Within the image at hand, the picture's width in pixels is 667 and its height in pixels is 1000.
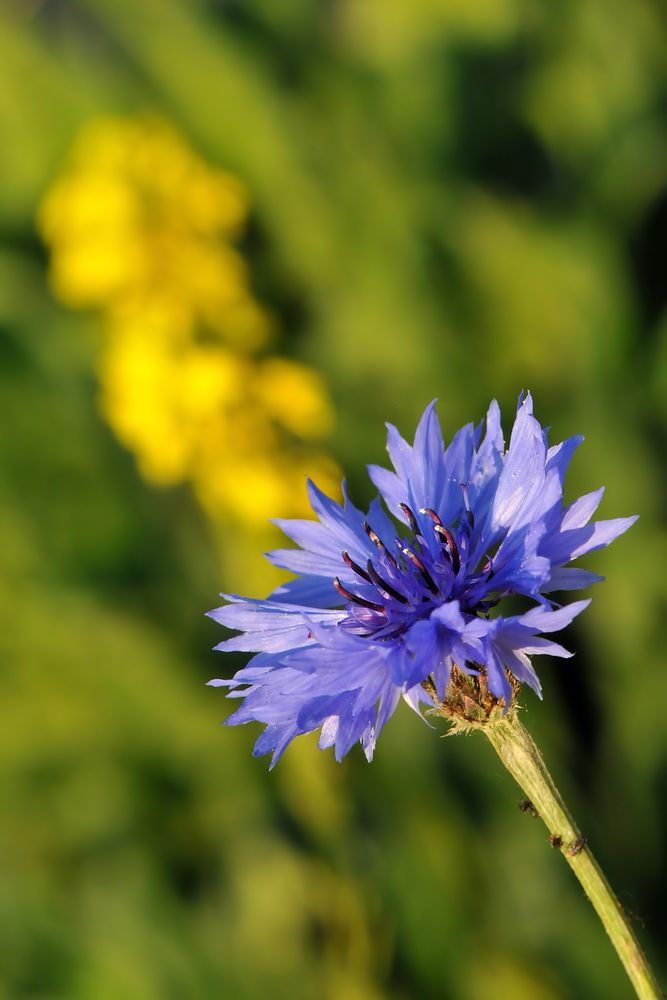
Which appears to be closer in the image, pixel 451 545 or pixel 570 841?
pixel 570 841

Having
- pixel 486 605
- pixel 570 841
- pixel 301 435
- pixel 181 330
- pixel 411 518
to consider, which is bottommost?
pixel 570 841

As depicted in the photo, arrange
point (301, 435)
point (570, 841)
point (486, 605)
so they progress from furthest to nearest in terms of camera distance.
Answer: point (301, 435) → point (486, 605) → point (570, 841)

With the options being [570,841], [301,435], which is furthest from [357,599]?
[301,435]

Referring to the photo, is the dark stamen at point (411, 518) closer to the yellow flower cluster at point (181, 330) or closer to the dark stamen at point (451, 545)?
the dark stamen at point (451, 545)

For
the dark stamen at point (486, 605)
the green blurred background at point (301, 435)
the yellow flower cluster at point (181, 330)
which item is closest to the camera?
the dark stamen at point (486, 605)

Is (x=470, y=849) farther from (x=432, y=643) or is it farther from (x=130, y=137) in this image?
(x=130, y=137)

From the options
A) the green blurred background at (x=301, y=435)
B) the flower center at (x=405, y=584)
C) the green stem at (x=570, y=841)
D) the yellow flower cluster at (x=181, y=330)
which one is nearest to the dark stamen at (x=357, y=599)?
the flower center at (x=405, y=584)

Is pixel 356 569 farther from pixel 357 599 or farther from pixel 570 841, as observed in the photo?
pixel 570 841

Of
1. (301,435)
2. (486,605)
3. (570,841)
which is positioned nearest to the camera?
(570,841)
